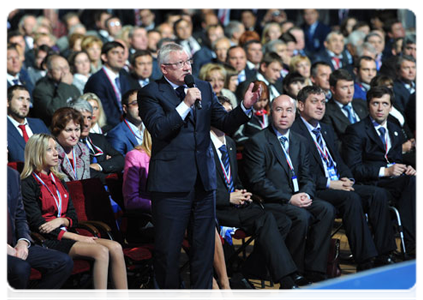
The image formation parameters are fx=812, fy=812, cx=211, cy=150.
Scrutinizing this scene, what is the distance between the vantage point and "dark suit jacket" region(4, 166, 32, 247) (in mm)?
4992

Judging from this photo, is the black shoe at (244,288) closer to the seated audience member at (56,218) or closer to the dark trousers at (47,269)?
the seated audience member at (56,218)

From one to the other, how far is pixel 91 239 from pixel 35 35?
7.01 m

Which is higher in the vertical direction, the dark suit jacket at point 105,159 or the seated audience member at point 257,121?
the seated audience member at point 257,121

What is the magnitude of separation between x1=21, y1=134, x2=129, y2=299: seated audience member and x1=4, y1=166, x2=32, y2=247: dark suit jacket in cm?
32

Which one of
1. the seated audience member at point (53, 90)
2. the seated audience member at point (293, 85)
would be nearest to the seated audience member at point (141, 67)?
the seated audience member at point (53, 90)

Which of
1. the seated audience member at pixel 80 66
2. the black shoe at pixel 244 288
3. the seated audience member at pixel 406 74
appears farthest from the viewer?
the seated audience member at pixel 406 74

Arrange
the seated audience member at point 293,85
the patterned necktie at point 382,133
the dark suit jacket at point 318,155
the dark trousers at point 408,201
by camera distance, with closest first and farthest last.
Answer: the dark suit jacket at point 318,155, the dark trousers at point 408,201, the patterned necktie at point 382,133, the seated audience member at point 293,85

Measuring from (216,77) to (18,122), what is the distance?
2406mm

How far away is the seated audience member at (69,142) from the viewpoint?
247 inches

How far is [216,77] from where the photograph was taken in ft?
28.4

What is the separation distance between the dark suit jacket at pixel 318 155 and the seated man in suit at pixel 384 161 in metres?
0.16

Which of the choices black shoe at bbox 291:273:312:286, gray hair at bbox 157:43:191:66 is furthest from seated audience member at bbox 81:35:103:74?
gray hair at bbox 157:43:191:66

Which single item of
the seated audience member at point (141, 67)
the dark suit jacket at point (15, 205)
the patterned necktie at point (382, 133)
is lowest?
the dark suit jacket at point (15, 205)

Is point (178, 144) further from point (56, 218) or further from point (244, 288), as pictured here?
point (244, 288)
